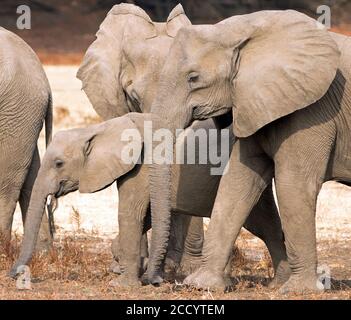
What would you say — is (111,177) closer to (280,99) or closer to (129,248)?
(129,248)

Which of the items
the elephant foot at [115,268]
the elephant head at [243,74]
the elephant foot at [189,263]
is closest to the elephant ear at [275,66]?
the elephant head at [243,74]

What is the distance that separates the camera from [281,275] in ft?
28.4

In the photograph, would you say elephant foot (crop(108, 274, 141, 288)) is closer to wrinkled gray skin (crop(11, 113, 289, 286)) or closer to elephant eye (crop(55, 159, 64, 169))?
wrinkled gray skin (crop(11, 113, 289, 286))

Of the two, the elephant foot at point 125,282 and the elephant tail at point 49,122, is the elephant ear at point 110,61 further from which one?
the elephant foot at point 125,282

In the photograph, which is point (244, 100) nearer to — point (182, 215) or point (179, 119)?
point (179, 119)

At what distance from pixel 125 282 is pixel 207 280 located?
52cm

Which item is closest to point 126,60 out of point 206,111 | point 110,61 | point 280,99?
point 110,61

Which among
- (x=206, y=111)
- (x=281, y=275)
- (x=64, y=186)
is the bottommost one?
(x=281, y=275)

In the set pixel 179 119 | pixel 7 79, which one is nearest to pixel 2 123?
pixel 7 79

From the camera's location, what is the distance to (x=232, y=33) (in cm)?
783

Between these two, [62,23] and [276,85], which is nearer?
[276,85]

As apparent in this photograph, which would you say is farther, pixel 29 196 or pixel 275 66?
pixel 29 196
